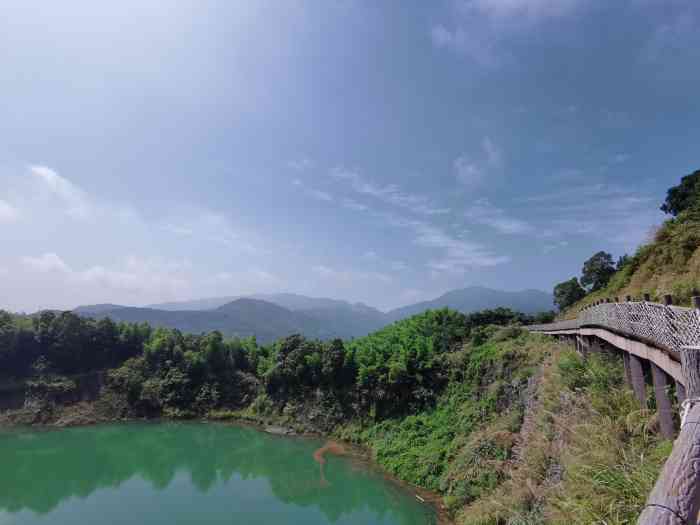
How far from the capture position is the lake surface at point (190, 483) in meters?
12.3

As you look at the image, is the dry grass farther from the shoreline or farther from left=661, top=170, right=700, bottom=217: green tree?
left=661, top=170, right=700, bottom=217: green tree

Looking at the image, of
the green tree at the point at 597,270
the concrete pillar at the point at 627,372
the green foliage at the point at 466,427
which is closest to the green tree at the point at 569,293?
the green tree at the point at 597,270

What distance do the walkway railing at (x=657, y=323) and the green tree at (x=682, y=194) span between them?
2240 cm

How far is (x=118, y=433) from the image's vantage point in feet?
76.7

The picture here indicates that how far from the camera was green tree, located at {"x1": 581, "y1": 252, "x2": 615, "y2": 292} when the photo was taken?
31.9 meters

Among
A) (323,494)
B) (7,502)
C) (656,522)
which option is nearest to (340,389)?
(323,494)

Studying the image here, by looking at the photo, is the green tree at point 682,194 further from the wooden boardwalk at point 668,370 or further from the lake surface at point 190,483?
the lake surface at point 190,483

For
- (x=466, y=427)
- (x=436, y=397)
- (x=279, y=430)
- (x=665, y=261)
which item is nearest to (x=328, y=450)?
(x=279, y=430)

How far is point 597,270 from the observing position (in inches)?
1287

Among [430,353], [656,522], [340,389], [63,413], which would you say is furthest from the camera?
[63,413]

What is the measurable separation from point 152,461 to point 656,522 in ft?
72.4

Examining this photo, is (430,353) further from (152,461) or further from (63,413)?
(63,413)

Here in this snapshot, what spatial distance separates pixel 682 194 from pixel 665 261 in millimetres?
12673

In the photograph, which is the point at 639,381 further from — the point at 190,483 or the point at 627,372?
the point at 190,483
